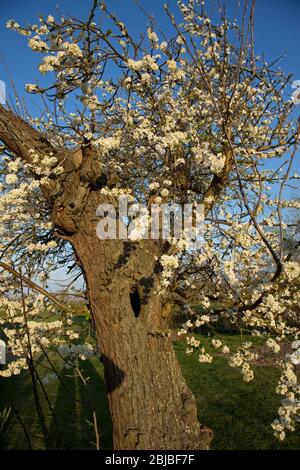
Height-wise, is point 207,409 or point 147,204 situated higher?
point 147,204

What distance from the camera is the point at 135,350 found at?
10.6 ft

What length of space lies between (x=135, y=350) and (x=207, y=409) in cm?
717

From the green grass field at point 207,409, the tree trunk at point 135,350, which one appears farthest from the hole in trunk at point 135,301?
the green grass field at point 207,409

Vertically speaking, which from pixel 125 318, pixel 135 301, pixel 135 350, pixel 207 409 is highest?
pixel 135 301

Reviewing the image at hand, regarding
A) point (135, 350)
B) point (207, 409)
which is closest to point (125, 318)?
point (135, 350)

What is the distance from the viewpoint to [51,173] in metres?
3.63

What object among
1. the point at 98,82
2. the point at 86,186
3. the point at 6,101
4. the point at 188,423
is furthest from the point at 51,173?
the point at 188,423

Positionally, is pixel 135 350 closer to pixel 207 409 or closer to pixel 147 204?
pixel 147 204

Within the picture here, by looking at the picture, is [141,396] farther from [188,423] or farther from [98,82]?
[98,82]

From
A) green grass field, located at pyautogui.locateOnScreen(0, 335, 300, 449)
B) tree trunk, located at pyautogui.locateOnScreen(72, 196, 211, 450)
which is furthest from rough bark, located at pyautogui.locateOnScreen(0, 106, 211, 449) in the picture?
green grass field, located at pyautogui.locateOnScreen(0, 335, 300, 449)

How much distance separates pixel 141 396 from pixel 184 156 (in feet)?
9.70

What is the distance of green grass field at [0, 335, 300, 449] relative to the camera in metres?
7.45
